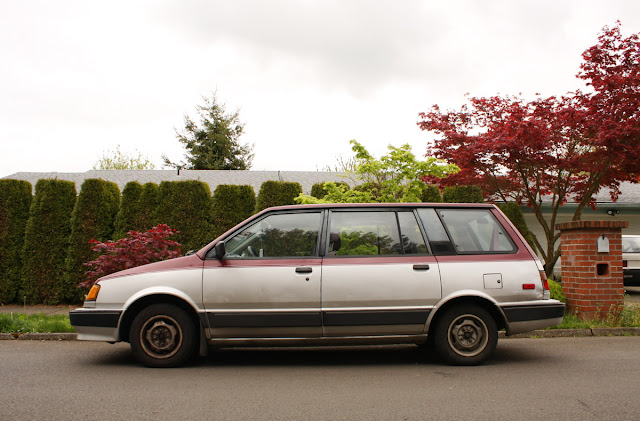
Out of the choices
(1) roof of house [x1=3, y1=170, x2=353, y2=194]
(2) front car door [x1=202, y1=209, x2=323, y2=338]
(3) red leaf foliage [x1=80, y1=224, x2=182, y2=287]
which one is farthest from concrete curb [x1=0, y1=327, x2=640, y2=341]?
(1) roof of house [x1=3, y1=170, x2=353, y2=194]

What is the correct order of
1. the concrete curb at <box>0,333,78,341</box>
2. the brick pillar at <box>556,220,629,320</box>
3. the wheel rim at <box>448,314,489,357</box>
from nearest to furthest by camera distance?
1. the wheel rim at <box>448,314,489,357</box>
2. the concrete curb at <box>0,333,78,341</box>
3. the brick pillar at <box>556,220,629,320</box>

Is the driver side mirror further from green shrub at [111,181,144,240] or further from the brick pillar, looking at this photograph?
green shrub at [111,181,144,240]

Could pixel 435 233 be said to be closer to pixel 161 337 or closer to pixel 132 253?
pixel 161 337

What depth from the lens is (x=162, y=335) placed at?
18.8 feet

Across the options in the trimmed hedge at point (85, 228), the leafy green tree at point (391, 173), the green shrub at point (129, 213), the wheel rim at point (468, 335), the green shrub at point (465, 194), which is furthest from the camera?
the green shrub at point (129, 213)

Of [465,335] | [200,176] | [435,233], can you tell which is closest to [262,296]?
[435,233]

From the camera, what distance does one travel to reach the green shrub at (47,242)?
1155cm

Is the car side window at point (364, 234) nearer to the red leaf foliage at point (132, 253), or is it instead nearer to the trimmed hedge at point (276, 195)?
the red leaf foliage at point (132, 253)

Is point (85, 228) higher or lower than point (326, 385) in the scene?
higher

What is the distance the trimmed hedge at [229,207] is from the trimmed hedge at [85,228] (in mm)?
2366

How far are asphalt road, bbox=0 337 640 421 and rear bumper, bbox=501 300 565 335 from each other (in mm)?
444

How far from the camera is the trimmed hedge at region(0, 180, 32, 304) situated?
1162cm

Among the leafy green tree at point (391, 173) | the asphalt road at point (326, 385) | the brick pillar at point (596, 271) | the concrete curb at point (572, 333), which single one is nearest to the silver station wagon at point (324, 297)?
the asphalt road at point (326, 385)

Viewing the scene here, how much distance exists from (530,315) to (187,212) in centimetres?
825
